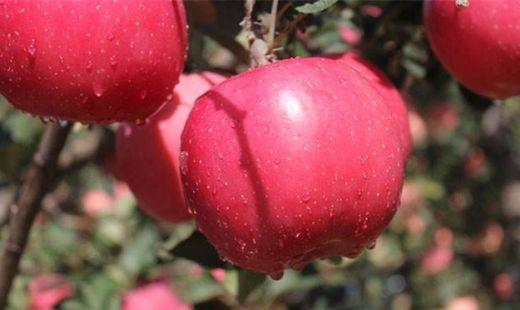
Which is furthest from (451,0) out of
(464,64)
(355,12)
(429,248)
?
(429,248)

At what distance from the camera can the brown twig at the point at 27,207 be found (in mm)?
1277

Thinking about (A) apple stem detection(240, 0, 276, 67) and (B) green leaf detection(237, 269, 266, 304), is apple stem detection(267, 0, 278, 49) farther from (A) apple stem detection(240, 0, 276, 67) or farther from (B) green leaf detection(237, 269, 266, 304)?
(B) green leaf detection(237, 269, 266, 304)

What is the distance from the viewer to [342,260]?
123 centimetres

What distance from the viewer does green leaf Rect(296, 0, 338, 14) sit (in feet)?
2.88

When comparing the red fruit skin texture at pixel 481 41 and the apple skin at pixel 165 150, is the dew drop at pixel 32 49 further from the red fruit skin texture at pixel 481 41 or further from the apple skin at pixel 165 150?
the red fruit skin texture at pixel 481 41

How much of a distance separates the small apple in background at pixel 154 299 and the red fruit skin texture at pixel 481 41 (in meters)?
0.89

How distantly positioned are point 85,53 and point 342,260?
542 millimetres

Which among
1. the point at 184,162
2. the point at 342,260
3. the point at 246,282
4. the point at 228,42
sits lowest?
the point at 246,282

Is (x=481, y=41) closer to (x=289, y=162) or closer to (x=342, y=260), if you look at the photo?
(x=289, y=162)

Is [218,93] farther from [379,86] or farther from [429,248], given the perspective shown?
[429,248]

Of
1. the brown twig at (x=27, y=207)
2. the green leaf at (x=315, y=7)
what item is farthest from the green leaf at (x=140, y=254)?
the green leaf at (x=315, y=7)

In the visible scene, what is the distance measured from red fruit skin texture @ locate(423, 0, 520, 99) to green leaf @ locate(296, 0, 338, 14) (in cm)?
15

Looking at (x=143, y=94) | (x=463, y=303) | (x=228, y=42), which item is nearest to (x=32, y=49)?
(x=143, y=94)

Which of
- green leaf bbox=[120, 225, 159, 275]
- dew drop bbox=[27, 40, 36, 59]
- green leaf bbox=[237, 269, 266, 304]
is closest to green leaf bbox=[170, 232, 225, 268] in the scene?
green leaf bbox=[237, 269, 266, 304]
